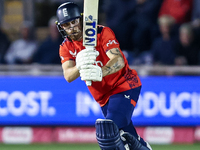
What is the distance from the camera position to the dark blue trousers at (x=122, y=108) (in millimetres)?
4586

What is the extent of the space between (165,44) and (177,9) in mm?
1128

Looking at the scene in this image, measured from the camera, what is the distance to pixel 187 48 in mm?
8234

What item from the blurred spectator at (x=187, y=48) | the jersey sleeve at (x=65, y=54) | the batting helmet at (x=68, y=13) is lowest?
the jersey sleeve at (x=65, y=54)

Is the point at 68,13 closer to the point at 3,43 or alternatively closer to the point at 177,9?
the point at 177,9

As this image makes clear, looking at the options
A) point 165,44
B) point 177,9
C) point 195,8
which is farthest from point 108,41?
point 195,8

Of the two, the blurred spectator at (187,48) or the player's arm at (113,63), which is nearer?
the player's arm at (113,63)

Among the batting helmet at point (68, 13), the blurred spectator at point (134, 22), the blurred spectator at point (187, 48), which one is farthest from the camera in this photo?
the blurred spectator at point (134, 22)

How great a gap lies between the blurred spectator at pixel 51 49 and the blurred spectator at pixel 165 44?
1.95m

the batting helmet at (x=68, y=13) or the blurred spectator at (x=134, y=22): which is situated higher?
the blurred spectator at (x=134, y=22)

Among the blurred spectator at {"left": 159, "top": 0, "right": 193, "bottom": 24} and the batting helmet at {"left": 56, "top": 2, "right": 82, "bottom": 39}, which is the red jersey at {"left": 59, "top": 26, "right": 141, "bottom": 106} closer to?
the batting helmet at {"left": 56, "top": 2, "right": 82, "bottom": 39}

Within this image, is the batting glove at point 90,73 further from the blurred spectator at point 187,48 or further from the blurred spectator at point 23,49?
the blurred spectator at point 23,49

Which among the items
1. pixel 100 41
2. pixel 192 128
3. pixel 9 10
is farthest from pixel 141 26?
pixel 100 41

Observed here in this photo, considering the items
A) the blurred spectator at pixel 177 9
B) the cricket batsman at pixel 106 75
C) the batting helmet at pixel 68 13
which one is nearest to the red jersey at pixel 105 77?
the cricket batsman at pixel 106 75

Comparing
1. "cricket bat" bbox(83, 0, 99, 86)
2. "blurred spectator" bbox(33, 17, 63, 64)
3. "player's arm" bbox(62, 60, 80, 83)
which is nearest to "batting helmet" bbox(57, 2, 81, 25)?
"cricket bat" bbox(83, 0, 99, 86)
